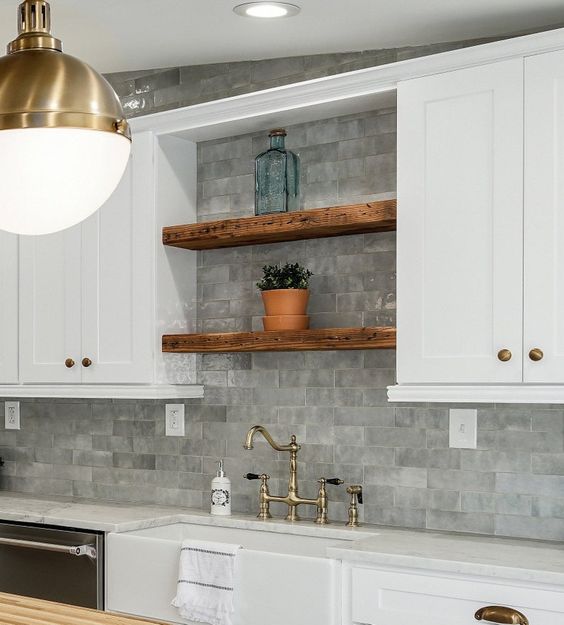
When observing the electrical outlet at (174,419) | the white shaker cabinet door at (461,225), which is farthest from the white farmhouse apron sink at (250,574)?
the white shaker cabinet door at (461,225)

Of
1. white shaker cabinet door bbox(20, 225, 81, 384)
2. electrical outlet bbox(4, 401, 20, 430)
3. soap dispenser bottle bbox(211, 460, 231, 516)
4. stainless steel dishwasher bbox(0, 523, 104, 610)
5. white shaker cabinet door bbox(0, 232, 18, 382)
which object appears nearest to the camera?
stainless steel dishwasher bbox(0, 523, 104, 610)

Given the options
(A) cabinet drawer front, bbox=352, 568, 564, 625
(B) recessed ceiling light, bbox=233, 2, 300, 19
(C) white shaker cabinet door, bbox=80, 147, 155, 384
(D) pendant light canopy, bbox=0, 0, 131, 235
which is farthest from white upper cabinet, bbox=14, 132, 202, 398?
(D) pendant light canopy, bbox=0, 0, 131, 235

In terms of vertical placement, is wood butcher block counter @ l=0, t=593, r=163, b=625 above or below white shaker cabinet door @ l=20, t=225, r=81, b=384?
below

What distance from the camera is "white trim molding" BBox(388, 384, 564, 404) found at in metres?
2.65

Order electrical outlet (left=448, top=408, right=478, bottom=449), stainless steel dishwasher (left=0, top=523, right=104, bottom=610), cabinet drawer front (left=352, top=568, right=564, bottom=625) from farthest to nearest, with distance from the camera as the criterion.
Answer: stainless steel dishwasher (left=0, top=523, right=104, bottom=610) < electrical outlet (left=448, top=408, right=478, bottom=449) < cabinet drawer front (left=352, top=568, right=564, bottom=625)

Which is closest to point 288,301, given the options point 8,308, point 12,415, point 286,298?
point 286,298

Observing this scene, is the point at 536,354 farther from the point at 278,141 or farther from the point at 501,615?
the point at 278,141

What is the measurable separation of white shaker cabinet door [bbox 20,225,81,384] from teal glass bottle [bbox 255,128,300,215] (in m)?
0.82

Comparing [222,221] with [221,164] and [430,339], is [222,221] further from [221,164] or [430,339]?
[430,339]

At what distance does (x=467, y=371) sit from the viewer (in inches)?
109

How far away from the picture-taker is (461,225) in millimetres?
2818

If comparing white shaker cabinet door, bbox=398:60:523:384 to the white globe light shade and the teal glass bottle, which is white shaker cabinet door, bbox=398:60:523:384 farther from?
the white globe light shade

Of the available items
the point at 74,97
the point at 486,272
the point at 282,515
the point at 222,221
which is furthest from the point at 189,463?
the point at 74,97

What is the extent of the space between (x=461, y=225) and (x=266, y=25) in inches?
37.1
